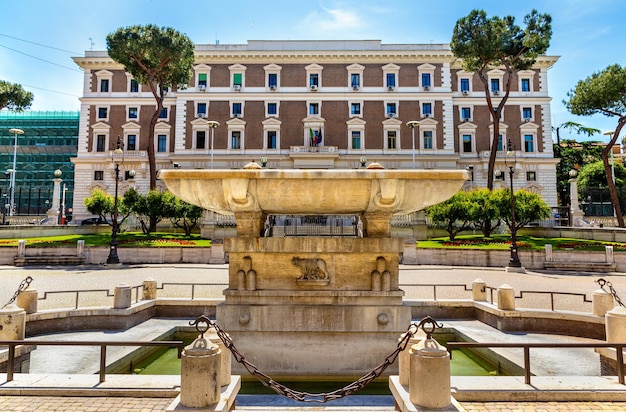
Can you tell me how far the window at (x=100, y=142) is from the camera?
46.0 m

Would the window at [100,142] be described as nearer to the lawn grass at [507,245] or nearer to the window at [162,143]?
the window at [162,143]

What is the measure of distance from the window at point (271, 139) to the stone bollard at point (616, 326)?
41.4 metres

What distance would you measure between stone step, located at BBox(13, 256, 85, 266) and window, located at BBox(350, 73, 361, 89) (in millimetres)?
33745

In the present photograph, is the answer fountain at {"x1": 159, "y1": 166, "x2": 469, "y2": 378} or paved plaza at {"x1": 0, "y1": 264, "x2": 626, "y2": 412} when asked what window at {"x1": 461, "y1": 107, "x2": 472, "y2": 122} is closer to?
paved plaza at {"x1": 0, "y1": 264, "x2": 626, "y2": 412}

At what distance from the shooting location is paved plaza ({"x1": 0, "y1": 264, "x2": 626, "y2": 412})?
448 centimetres

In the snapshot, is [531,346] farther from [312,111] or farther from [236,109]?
[236,109]

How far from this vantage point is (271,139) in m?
45.7

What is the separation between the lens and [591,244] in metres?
24.5

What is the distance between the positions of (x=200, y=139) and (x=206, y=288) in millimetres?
34624

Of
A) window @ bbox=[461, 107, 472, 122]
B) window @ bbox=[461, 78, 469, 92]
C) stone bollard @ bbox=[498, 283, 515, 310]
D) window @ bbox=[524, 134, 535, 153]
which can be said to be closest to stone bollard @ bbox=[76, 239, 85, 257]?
stone bollard @ bbox=[498, 283, 515, 310]

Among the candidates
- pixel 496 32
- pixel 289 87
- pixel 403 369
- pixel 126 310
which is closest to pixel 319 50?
pixel 289 87

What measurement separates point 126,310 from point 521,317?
351 inches

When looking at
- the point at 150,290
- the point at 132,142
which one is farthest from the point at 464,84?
the point at 150,290

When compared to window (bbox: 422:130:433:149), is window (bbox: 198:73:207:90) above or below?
above
